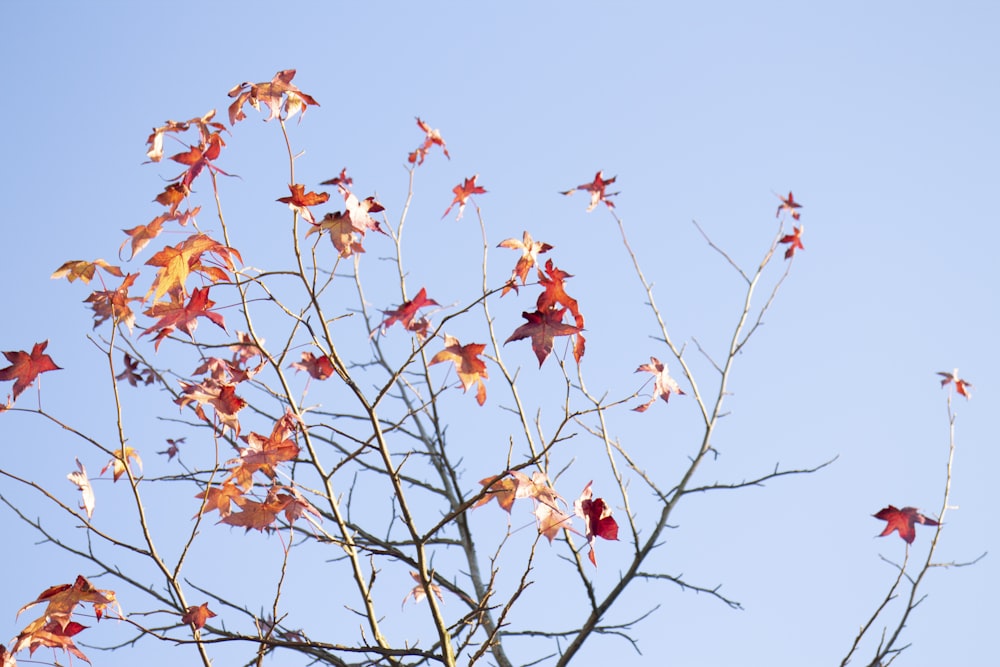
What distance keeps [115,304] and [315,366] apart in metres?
1.01

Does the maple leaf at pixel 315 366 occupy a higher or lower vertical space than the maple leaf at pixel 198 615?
higher

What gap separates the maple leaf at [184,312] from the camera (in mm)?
1975

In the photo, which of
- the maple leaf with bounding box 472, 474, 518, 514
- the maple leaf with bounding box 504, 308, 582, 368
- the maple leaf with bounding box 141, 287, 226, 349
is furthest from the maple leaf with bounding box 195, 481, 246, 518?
the maple leaf with bounding box 504, 308, 582, 368

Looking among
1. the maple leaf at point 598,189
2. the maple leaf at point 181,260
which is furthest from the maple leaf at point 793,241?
the maple leaf at point 181,260

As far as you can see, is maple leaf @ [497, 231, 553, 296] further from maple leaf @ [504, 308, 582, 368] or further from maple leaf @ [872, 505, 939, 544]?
maple leaf @ [872, 505, 939, 544]

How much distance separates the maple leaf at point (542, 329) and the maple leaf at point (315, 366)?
0.87 metres

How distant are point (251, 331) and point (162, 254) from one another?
315 mm

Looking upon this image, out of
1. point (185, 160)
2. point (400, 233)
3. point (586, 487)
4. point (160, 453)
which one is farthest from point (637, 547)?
point (160, 453)

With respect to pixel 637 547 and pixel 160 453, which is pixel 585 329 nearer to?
pixel 637 547

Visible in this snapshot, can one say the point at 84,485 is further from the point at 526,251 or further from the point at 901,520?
the point at 901,520

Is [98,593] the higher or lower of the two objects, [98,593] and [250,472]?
the lower

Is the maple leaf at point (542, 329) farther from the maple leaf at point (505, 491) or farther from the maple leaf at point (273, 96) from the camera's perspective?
the maple leaf at point (273, 96)

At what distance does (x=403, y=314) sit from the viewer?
9.43 feet

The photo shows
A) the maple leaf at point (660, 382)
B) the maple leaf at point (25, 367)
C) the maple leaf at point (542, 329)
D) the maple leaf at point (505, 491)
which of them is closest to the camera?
the maple leaf at point (542, 329)
